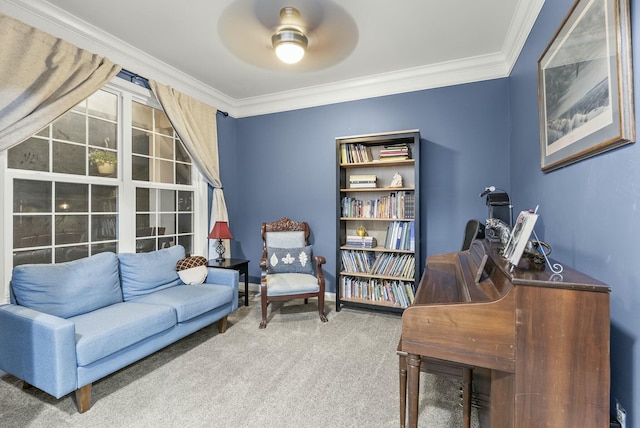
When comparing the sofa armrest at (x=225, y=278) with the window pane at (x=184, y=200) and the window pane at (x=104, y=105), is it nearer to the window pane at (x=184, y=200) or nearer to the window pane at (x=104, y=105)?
the window pane at (x=184, y=200)

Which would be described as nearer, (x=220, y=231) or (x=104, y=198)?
(x=104, y=198)

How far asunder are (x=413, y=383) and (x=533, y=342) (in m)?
0.55

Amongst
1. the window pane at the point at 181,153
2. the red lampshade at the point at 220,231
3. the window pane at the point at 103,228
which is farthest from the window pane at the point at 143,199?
the red lampshade at the point at 220,231

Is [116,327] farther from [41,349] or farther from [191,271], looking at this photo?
[191,271]

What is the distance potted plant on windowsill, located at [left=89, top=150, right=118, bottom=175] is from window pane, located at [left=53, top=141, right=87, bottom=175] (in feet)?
0.23

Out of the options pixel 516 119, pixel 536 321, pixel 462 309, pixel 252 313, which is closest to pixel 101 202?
pixel 252 313

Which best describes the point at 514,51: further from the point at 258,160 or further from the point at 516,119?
the point at 258,160

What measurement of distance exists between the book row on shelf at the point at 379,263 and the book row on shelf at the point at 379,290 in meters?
0.12

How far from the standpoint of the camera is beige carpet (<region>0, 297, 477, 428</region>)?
1681 millimetres

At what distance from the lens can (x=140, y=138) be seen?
3.14 meters

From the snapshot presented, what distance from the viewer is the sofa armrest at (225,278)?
9.66 ft

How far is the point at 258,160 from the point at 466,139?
2683mm

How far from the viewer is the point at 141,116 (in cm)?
315

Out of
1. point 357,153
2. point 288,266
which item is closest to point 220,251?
point 288,266
